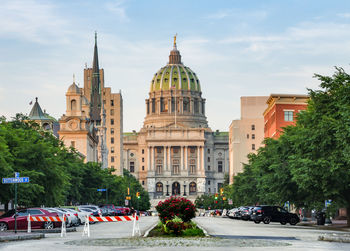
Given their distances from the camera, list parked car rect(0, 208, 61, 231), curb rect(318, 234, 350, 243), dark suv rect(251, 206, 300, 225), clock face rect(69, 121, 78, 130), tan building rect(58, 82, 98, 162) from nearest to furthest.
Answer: curb rect(318, 234, 350, 243) < parked car rect(0, 208, 61, 231) < dark suv rect(251, 206, 300, 225) < tan building rect(58, 82, 98, 162) < clock face rect(69, 121, 78, 130)

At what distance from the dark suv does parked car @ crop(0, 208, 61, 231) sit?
24.0 metres

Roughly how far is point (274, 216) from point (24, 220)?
26961 millimetres

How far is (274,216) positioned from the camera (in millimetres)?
66125

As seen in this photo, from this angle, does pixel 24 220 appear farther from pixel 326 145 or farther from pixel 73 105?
pixel 73 105

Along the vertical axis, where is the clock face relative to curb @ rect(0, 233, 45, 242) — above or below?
above

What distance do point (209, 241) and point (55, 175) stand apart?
103 ft

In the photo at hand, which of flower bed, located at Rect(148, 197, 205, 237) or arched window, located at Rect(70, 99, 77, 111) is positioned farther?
arched window, located at Rect(70, 99, 77, 111)

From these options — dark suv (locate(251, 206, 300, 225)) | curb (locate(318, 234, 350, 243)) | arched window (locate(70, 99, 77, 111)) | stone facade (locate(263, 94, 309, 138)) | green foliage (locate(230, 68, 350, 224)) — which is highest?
arched window (locate(70, 99, 77, 111))

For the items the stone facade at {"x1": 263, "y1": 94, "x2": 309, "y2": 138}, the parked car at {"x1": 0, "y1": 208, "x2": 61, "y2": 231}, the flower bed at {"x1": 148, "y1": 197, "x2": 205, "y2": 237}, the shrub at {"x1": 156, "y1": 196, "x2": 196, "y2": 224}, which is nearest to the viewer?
the flower bed at {"x1": 148, "y1": 197, "x2": 205, "y2": 237}

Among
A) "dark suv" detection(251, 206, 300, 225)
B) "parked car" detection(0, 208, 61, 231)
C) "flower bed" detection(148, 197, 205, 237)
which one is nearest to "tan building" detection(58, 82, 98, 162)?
"dark suv" detection(251, 206, 300, 225)

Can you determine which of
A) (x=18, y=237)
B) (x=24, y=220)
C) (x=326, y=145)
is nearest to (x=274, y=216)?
(x=326, y=145)

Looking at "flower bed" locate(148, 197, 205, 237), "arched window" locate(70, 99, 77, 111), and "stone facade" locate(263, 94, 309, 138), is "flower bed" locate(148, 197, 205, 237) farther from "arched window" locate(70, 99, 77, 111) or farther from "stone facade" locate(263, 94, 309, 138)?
"arched window" locate(70, 99, 77, 111)

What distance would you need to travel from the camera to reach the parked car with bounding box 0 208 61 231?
44375 millimetres

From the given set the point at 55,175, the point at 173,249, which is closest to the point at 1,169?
the point at 55,175
